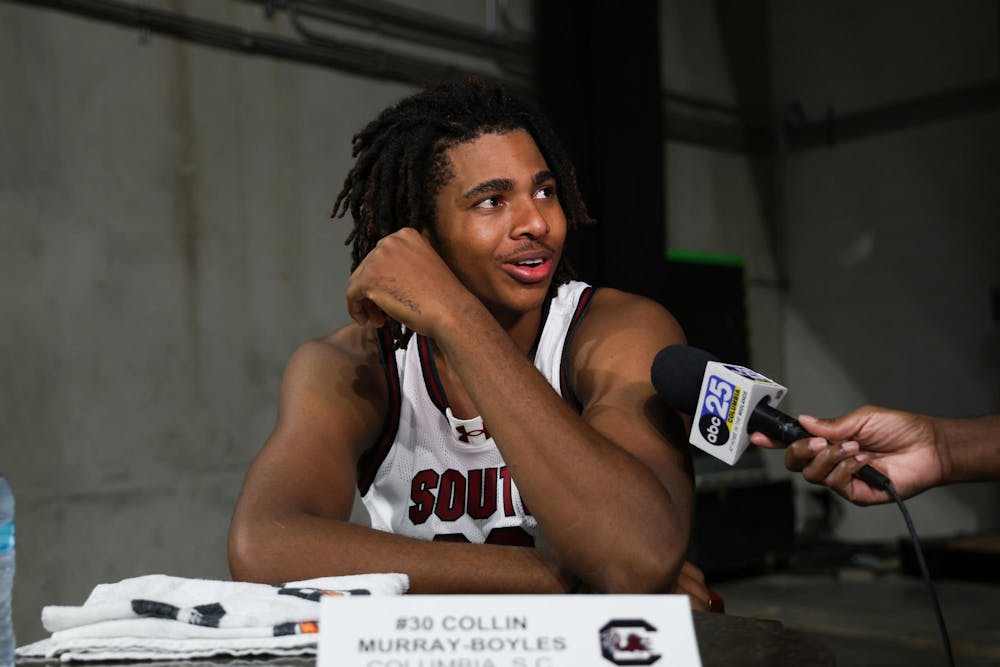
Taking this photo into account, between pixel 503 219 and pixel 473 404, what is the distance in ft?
1.22

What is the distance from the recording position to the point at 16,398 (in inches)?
133

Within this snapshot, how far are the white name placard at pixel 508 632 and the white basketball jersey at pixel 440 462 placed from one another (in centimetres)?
77

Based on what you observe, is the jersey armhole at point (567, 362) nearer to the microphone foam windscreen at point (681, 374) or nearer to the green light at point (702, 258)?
the microphone foam windscreen at point (681, 374)

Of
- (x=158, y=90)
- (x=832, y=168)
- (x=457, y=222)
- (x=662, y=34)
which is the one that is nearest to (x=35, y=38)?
(x=158, y=90)

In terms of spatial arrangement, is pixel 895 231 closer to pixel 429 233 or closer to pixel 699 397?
pixel 429 233

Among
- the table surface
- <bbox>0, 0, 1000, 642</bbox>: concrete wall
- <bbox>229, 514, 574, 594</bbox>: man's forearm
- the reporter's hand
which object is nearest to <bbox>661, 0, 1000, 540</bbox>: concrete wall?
<bbox>0, 0, 1000, 642</bbox>: concrete wall

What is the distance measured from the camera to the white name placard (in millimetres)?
664

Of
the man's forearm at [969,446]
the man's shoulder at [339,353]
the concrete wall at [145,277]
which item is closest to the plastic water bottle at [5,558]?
the man's shoulder at [339,353]

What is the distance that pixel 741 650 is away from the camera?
0.77 metres

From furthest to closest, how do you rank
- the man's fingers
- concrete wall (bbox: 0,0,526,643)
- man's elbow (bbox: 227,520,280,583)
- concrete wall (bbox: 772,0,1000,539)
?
concrete wall (bbox: 772,0,1000,539) < concrete wall (bbox: 0,0,526,643) < man's elbow (bbox: 227,520,280,583) < the man's fingers

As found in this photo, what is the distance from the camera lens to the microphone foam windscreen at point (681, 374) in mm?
1131

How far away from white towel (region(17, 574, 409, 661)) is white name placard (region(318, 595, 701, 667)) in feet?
0.48

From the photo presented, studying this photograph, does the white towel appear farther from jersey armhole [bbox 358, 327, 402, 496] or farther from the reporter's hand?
jersey armhole [bbox 358, 327, 402, 496]

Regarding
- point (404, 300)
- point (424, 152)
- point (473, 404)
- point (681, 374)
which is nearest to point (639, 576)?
point (681, 374)
